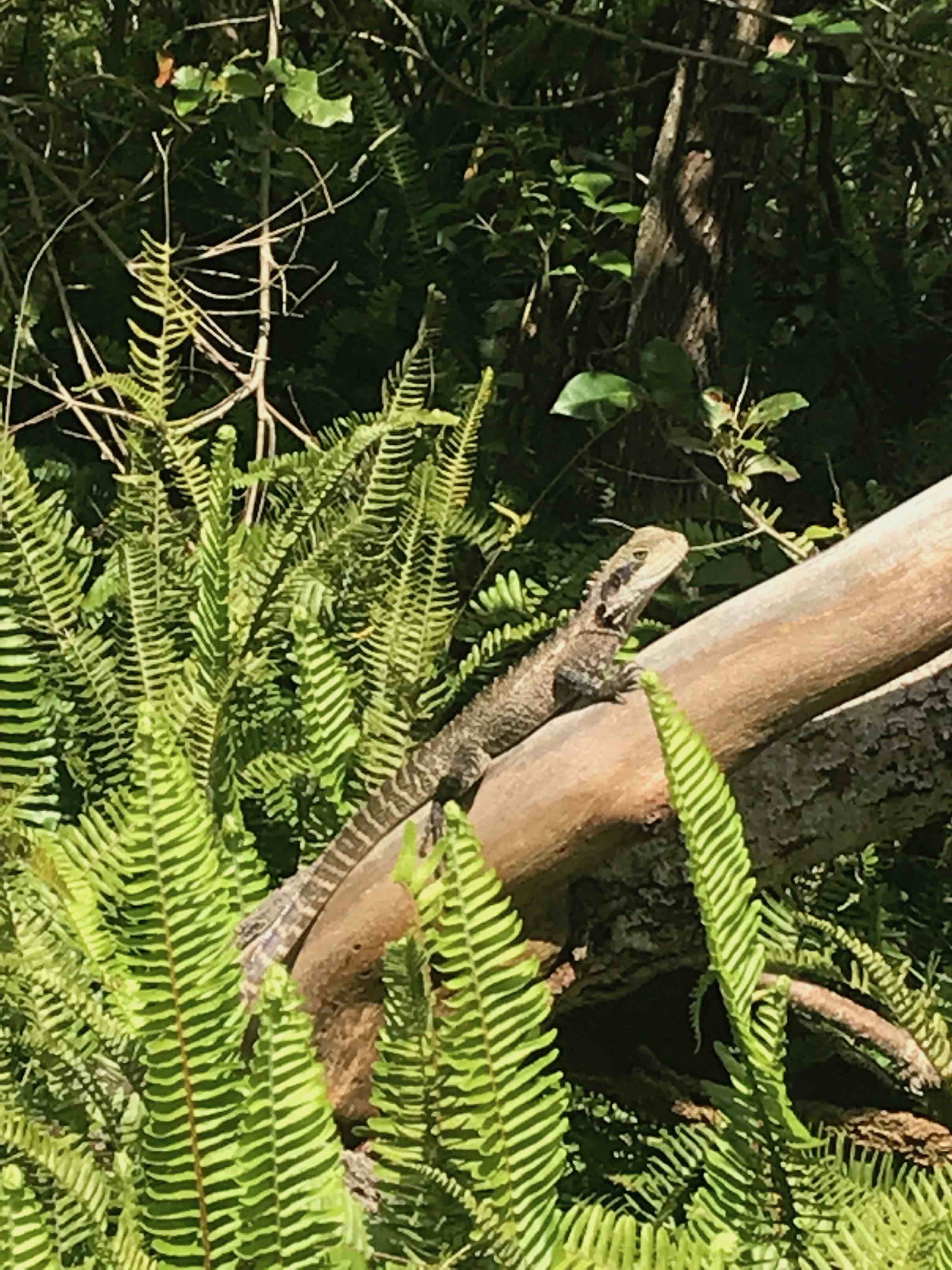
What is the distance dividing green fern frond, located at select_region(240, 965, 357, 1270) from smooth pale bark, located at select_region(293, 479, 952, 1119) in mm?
707

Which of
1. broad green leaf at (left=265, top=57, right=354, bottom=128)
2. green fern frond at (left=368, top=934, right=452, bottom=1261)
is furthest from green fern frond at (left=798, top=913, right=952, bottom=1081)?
broad green leaf at (left=265, top=57, right=354, bottom=128)

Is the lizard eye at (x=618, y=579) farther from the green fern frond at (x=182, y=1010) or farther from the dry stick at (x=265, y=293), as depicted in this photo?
the green fern frond at (x=182, y=1010)

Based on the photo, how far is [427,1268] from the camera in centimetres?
149

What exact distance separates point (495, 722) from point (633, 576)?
49cm

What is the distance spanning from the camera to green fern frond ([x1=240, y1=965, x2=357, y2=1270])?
1.45 meters

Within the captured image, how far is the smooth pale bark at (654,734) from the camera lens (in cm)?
196

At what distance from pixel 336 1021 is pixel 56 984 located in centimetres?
53

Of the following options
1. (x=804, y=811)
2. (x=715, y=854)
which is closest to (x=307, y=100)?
(x=804, y=811)

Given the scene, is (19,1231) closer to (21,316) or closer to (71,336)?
(21,316)

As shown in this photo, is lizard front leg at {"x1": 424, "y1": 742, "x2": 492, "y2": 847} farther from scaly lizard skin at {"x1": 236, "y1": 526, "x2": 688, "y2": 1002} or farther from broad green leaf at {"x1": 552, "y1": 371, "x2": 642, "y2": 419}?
broad green leaf at {"x1": 552, "y1": 371, "x2": 642, "y2": 419}

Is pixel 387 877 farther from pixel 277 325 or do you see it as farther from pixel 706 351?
pixel 277 325

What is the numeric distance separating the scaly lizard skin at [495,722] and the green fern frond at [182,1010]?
0.61m

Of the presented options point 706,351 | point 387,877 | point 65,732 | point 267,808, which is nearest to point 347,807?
point 267,808

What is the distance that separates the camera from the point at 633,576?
2.78 metres
